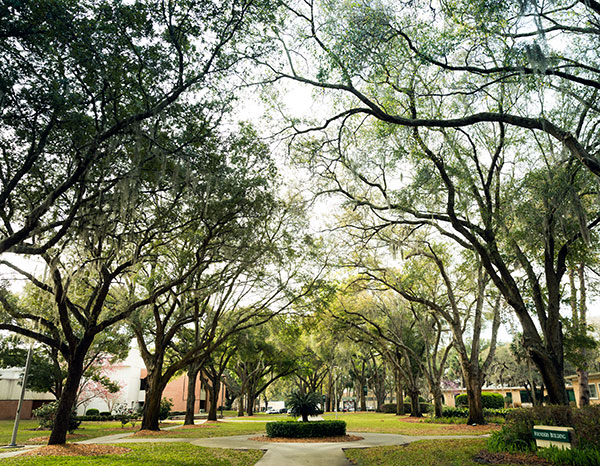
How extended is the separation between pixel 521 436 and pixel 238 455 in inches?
298

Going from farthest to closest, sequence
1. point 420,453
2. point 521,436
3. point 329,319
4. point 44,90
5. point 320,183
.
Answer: point 329,319 → point 320,183 → point 420,453 → point 521,436 → point 44,90

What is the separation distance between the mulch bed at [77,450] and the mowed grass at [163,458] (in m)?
0.51

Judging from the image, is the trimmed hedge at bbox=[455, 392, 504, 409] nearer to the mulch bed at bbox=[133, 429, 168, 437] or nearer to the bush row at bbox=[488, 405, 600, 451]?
the mulch bed at bbox=[133, 429, 168, 437]

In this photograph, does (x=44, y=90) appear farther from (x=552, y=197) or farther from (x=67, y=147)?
(x=552, y=197)

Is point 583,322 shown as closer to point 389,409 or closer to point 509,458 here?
point 509,458

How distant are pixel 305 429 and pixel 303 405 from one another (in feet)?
4.12

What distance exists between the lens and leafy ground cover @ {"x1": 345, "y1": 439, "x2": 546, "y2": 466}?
859 centimetres

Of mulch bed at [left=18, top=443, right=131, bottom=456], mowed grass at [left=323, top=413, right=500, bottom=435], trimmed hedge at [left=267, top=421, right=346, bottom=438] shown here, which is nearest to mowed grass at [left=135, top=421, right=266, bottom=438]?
trimmed hedge at [left=267, top=421, right=346, bottom=438]

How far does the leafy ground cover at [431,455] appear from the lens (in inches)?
338

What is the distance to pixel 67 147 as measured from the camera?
9.15m

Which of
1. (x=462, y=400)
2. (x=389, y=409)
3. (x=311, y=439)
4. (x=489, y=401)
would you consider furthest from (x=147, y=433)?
(x=489, y=401)

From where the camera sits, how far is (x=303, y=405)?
16.7m

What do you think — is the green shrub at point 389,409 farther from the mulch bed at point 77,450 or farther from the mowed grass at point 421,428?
the mulch bed at point 77,450

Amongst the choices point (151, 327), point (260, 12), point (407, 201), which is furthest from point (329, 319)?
point (260, 12)
